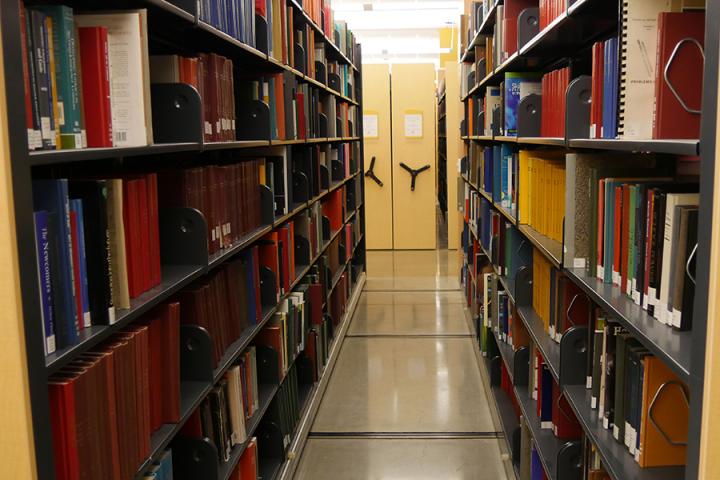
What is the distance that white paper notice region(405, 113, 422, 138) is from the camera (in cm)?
841

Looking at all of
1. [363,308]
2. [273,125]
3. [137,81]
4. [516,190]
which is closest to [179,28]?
[137,81]

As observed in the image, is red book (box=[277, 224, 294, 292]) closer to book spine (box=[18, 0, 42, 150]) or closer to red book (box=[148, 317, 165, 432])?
red book (box=[148, 317, 165, 432])

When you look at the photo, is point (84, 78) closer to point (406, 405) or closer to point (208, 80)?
point (208, 80)

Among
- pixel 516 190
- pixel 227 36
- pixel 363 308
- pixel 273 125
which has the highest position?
pixel 227 36

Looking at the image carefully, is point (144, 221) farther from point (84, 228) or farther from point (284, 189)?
point (284, 189)

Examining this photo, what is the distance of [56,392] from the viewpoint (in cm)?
124

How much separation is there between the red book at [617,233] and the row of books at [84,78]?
1.10 metres

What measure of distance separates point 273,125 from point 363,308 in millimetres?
3199

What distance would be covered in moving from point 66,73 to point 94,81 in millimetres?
108

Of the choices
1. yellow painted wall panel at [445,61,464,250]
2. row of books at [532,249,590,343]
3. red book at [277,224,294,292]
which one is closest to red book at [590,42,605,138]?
Answer: row of books at [532,249,590,343]

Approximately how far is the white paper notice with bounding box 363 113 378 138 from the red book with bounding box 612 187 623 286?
6852 mm

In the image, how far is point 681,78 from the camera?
4.66 feet

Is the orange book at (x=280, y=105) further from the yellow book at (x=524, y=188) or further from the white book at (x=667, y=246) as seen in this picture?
the white book at (x=667, y=246)

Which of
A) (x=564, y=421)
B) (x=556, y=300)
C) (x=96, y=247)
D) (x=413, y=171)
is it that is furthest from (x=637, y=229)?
(x=413, y=171)
